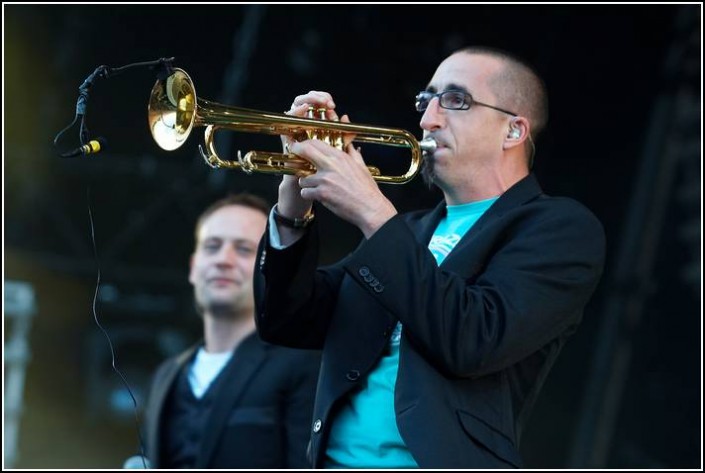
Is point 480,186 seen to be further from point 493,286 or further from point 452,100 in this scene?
point 493,286

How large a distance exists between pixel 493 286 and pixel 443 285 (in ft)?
0.62

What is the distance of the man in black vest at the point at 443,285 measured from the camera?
7.88 feet

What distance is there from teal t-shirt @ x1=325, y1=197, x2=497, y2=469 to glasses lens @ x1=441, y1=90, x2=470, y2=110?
1.53ft

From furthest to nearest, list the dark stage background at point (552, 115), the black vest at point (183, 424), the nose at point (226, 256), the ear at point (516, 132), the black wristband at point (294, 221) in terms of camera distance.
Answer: the dark stage background at point (552, 115)
the nose at point (226, 256)
the black vest at point (183, 424)
the ear at point (516, 132)
the black wristband at point (294, 221)

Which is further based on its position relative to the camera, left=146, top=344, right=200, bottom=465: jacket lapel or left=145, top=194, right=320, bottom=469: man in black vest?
left=146, top=344, right=200, bottom=465: jacket lapel

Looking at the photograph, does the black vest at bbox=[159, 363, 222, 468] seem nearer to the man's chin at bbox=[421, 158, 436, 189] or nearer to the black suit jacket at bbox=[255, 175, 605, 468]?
the black suit jacket at bbox=[255, 175, 605, 468]

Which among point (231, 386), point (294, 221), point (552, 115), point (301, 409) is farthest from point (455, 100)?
point (552, 115)

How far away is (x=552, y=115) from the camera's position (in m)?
6.06

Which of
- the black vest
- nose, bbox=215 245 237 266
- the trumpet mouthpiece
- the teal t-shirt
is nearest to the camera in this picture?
the teal t-shirt

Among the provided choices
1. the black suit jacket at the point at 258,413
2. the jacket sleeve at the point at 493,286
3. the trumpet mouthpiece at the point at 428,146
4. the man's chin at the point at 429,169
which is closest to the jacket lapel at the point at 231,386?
the black suit jacket at the point at 258,413

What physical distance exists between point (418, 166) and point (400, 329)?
511mm

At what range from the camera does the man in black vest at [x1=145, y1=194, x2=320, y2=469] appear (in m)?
4.08

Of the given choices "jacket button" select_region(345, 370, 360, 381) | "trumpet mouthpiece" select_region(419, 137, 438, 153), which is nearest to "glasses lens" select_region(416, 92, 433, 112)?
"trumpet mouthpiece" select_region(419, 137, 438, 153)

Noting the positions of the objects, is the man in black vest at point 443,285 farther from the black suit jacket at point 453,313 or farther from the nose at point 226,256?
the nose at point 226,256
